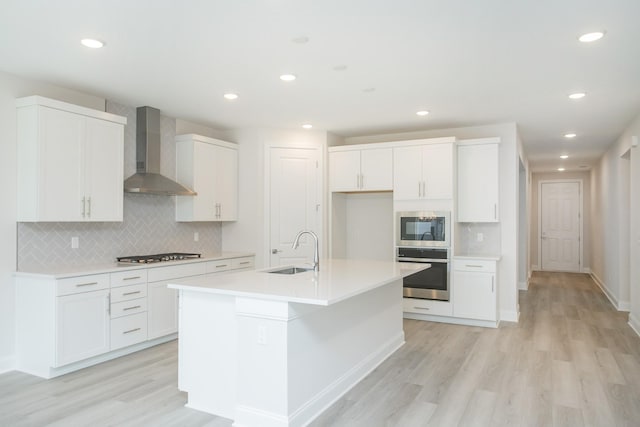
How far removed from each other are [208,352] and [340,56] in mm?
2309

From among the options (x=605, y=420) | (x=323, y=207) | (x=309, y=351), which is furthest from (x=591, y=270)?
(x=309, y=351)

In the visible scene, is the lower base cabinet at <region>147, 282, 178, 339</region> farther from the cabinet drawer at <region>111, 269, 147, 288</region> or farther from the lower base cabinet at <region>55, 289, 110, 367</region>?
the lower base cabinet at <region>55, 289, 110, 367</region>

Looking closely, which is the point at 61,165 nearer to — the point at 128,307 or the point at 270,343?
the point at 128,307

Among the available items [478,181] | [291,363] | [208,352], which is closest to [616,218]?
[478,181]

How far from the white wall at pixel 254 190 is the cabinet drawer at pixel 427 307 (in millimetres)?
1396

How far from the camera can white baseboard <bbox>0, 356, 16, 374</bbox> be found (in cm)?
366

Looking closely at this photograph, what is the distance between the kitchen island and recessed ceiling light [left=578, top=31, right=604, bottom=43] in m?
2.06

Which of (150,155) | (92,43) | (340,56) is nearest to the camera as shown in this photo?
(92,43)

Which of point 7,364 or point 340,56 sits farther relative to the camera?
point 7,364

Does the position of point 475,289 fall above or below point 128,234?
below

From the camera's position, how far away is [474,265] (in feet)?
17.6

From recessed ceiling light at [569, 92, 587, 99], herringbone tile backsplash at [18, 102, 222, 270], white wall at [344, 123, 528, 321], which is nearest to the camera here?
herringbone tile backsplash at [18, 102, 222, 270]

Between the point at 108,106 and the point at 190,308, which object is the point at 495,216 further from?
the point at 108,106

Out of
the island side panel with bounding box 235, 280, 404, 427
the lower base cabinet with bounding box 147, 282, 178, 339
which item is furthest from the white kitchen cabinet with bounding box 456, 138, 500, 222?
the lower base cabinet with bounding box 147, 282, 178, 339
